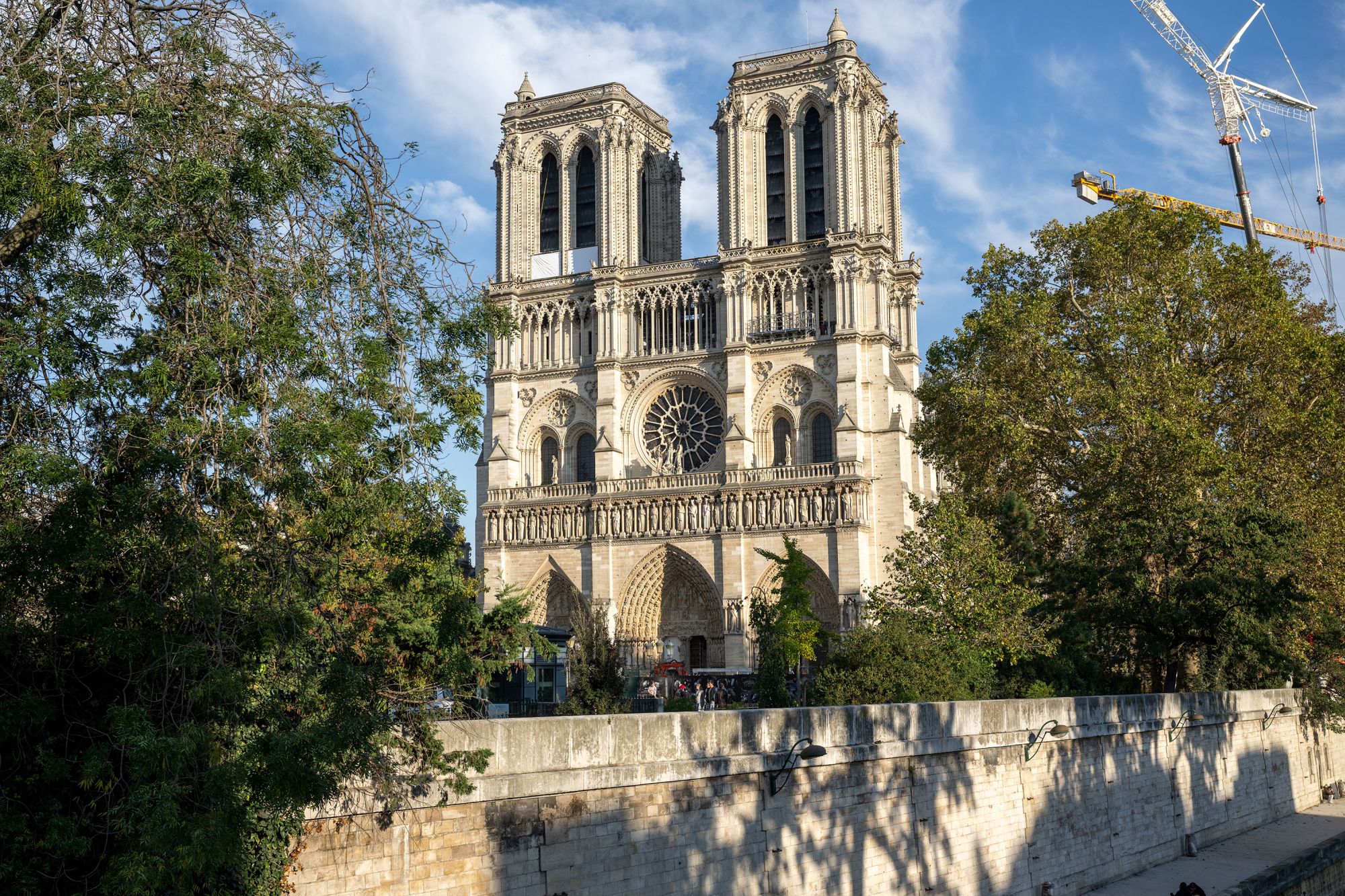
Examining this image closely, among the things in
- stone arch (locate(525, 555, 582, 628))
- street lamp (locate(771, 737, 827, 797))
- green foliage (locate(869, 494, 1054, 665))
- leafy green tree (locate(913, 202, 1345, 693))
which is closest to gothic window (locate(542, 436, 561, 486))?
stone arch (locate(525, 555, 582, 628))

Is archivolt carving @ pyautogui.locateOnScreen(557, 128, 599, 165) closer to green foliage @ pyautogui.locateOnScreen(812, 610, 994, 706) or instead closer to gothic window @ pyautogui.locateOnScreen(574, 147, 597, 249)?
gothic window @ pyautogui.locateOnScreen(574, 147, 597, 249)

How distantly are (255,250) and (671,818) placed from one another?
19.4 ft

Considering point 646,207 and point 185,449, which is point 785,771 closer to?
point 185,449

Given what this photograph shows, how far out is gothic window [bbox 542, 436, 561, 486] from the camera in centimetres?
4344

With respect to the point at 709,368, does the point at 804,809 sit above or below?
below

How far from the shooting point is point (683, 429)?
42.1 meters

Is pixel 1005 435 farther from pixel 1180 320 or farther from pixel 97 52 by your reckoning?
pixel 97 52

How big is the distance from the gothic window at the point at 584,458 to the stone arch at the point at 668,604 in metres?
3.93

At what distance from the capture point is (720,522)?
1561 inches

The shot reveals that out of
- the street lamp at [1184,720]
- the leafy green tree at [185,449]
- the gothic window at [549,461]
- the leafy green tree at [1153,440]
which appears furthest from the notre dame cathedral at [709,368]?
the leafy green tree at [185,449]

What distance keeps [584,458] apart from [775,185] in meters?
10.3

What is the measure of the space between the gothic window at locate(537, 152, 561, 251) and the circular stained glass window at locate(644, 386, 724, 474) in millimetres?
6847

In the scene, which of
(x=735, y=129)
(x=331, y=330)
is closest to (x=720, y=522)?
(x=735, y=129)

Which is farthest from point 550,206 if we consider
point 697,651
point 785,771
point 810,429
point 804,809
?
point 785,771
